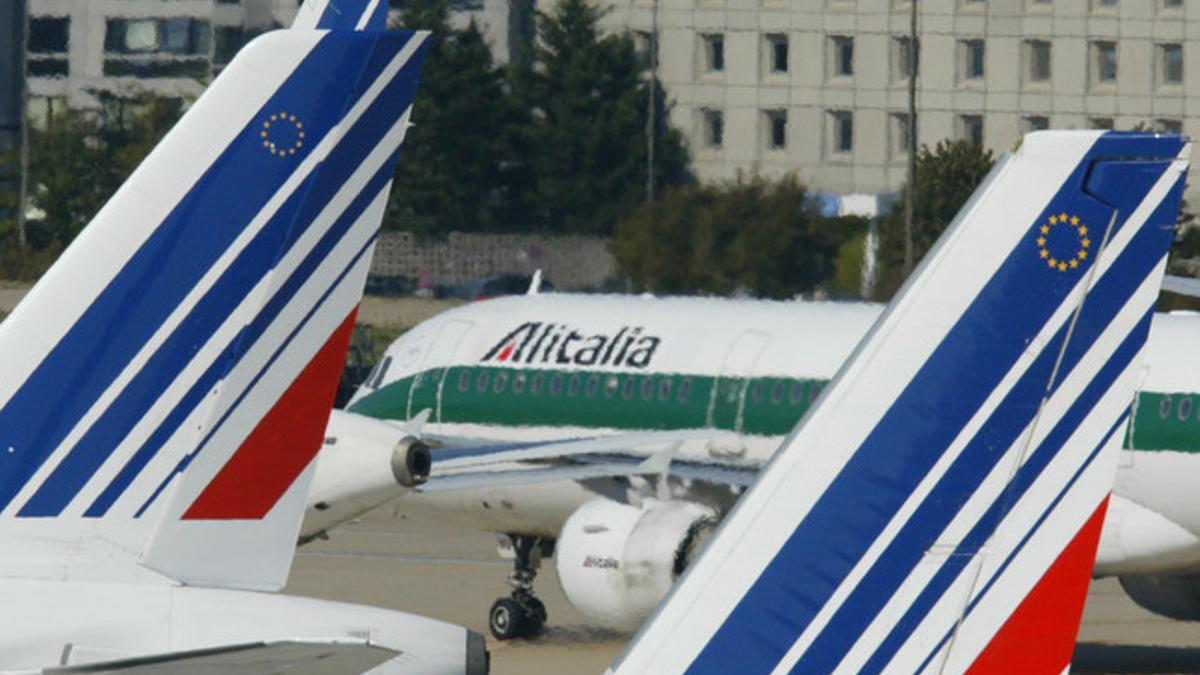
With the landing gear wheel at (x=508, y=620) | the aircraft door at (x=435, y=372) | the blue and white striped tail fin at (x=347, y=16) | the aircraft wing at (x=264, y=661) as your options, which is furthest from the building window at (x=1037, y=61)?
the aircraft wing at (x=264, y=661)

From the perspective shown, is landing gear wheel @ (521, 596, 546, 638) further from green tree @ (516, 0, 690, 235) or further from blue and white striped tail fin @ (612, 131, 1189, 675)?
green tree @ (516, 0, 690, 235)

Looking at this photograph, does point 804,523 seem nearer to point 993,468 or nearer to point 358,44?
point 993,468

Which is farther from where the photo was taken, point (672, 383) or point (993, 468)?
point (672, 383)

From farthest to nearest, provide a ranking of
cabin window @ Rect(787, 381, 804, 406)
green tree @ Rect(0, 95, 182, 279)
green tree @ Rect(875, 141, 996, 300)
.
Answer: green tree @ Rect(0, 95, 182, 279), green tree @ Rect(875, 141, 996, 300), cabin window @ Rect(787, 381, 804, 406)

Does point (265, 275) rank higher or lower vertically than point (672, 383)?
higher

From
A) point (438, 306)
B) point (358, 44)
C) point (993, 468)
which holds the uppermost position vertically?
point (358, 44)

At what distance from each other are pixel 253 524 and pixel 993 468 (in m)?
4.40

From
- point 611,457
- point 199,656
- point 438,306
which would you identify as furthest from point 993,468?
point 438,306

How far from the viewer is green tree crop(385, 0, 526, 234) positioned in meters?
68.3

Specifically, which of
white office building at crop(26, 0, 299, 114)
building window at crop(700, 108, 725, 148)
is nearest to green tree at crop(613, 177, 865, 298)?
building window at crop(700, 108, 725, 148)

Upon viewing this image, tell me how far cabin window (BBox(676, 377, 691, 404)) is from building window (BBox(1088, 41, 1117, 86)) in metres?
44.6

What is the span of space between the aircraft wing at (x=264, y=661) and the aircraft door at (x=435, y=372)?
772 inches

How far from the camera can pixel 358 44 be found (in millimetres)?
12688

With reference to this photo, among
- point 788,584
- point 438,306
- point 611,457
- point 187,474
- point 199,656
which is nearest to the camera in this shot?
point 788,584
